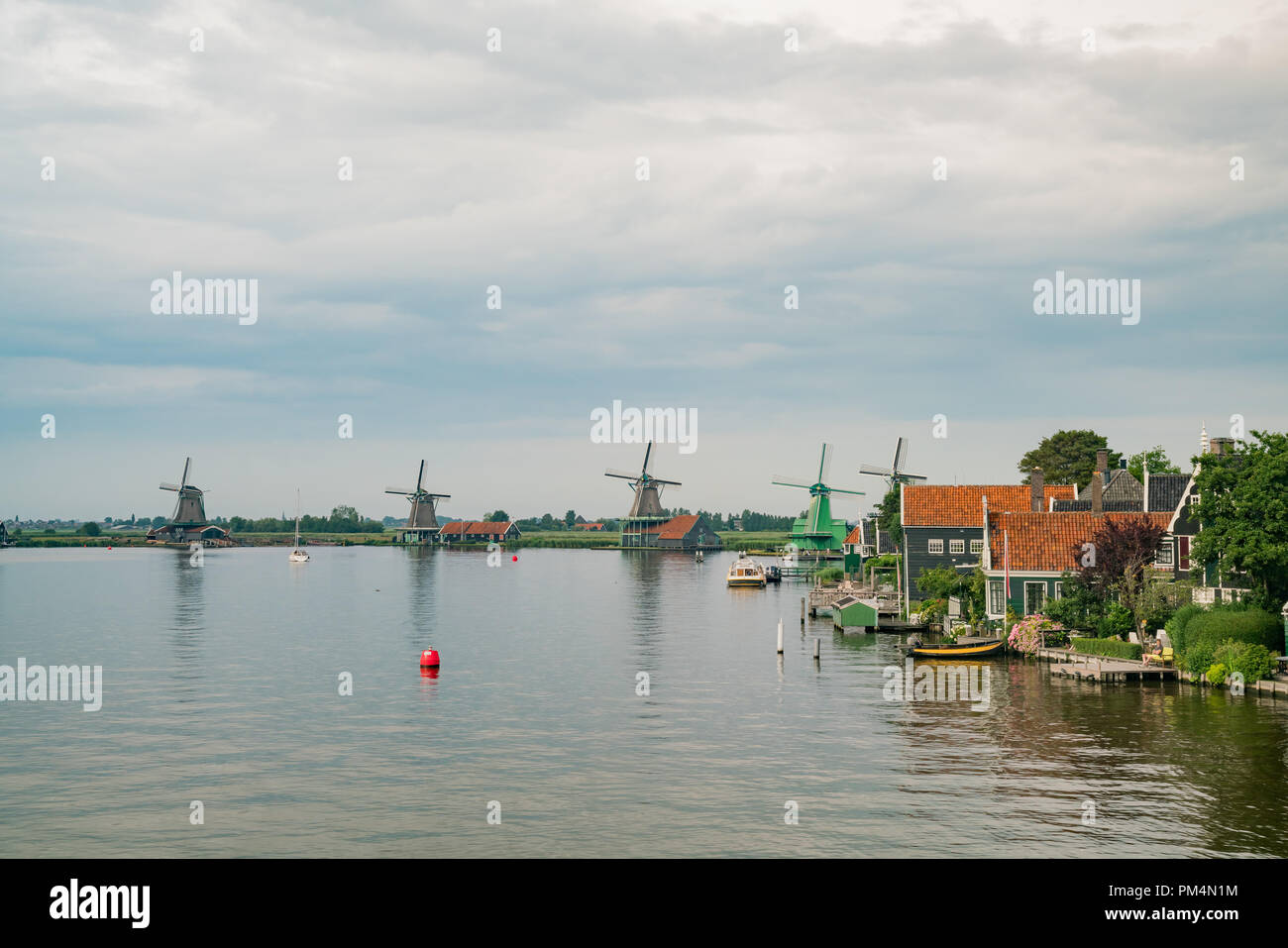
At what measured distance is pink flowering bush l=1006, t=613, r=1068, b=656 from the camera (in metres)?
61.6

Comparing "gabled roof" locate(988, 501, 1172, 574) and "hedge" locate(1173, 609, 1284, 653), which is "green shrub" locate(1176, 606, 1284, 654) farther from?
"gabled roof" locate(988, 501, 1172, 574)

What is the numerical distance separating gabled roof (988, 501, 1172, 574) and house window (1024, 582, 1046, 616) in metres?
1.07

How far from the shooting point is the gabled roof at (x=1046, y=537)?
211 feet

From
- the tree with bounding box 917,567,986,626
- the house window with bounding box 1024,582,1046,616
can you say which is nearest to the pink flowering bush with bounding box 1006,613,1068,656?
the house window with bounding box 1024,582,1046,616

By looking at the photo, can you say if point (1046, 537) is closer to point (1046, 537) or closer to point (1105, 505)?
point (1046, 537)

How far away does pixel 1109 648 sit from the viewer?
5609 centimetres

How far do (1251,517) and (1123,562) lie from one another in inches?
405

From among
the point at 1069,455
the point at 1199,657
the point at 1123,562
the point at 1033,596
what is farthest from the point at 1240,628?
the point at 1069,455

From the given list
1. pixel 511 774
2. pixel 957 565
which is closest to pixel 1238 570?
pixel 957 565

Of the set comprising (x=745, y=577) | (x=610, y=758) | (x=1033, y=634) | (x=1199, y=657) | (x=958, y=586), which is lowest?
(x=610, y=758)

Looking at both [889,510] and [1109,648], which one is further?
[889,510]
